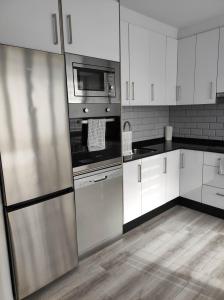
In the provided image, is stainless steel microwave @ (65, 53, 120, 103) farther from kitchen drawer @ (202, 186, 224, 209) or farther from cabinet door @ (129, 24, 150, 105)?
kitchen drawer @ (202, 186, 224, 209)

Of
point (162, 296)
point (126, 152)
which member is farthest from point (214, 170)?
point (162, 296)

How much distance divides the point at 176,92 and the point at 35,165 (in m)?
2.35

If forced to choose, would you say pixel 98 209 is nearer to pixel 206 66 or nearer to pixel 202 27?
pixel 206 66

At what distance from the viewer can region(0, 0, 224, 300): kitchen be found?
1.52 m

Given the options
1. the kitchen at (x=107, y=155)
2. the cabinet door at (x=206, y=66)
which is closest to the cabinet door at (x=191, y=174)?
the kitchen at (x=107, y=155)

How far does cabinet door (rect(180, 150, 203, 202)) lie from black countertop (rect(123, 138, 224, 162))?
0.10 meters

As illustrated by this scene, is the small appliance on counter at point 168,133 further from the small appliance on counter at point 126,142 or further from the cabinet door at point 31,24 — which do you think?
the cabinet door at point 31,24

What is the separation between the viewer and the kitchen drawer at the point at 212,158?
275cm

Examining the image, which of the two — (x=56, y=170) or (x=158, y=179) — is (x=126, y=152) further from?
(x=56, y=170)

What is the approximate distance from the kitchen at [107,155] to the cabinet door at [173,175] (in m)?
0.02

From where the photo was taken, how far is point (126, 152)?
2.54 meters

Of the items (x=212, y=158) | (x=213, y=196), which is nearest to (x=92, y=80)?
(x=212, y=158)

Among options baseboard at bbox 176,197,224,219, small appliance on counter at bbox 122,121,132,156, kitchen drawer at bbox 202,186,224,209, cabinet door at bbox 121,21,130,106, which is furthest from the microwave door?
baseboard at bbox 176,197,224,219

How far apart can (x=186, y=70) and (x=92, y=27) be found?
64.5 inches
